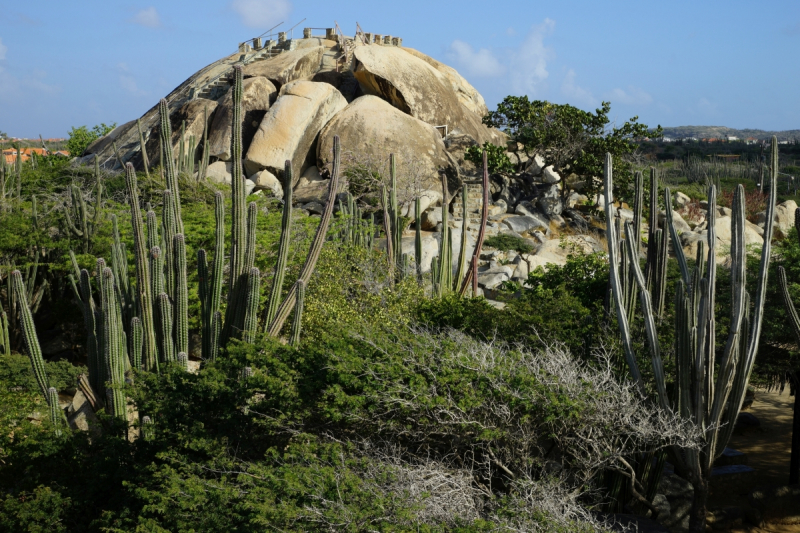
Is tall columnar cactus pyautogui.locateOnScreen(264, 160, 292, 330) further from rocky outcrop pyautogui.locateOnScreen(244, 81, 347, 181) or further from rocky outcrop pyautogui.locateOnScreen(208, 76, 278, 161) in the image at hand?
rocky outcrop pyautogui.locateOnScreen(208, 76, 278, 161)

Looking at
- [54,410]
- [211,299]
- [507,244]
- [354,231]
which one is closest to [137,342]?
[211,299]

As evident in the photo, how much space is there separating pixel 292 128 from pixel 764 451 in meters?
16.8

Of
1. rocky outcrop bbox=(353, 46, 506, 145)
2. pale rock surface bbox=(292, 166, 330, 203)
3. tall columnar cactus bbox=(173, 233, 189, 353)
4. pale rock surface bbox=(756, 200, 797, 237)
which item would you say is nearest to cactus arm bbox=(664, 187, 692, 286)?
tall columnar cactus bbox=(173, 233, 189, 353)

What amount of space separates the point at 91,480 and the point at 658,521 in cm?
636

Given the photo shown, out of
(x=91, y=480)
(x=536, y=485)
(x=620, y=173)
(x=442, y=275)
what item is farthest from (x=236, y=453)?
(x=620, y=173)

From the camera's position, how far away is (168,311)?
804cm

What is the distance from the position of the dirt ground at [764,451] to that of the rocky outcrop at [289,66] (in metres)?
19.2

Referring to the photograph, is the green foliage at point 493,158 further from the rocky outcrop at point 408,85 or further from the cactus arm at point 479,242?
the cactus arm at point 479,242

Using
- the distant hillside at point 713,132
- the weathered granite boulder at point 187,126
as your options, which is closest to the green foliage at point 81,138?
the weathered granite boulder at point 187,126

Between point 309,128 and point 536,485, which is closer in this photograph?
point 536,485

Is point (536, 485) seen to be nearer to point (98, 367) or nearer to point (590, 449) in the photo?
point (590, 449)

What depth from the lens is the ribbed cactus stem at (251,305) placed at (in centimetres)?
809

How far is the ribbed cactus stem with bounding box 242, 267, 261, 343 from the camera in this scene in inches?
318

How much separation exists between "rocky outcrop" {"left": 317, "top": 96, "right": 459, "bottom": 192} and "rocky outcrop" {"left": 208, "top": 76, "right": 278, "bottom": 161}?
272cm
